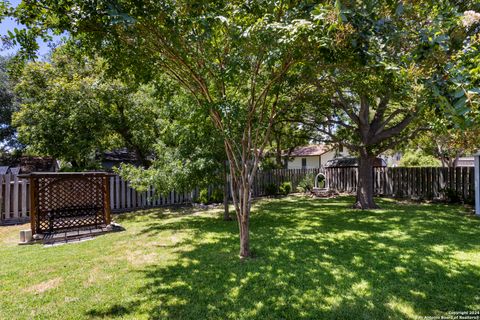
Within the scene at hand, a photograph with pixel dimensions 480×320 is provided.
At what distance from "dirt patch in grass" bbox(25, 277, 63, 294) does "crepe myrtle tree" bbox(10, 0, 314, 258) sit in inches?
109

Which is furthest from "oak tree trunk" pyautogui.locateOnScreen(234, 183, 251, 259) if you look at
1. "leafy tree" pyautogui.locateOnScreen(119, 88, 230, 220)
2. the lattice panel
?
the lattice panel

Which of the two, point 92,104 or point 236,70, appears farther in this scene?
point 92,104

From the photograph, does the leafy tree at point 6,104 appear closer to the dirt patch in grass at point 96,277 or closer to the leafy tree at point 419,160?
the dirt patch in grass at point 96,277

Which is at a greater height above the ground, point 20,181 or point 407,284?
point 20,181

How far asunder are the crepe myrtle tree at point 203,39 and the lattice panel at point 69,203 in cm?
447

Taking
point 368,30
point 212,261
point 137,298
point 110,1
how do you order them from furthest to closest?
point 212,261
point 137,298
point 368,30
point 110,1

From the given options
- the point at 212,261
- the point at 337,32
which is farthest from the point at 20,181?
the point at 337,32

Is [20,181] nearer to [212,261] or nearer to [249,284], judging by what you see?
[212,261]

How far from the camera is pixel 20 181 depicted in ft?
28.2

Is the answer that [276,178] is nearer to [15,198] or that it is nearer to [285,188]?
[285,188]

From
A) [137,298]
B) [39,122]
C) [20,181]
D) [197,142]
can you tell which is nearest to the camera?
[137,298]

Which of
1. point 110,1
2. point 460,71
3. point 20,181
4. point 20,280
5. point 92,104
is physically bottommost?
point 20,280

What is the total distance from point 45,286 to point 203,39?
4069mm

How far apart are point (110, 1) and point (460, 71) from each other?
3116 mm
